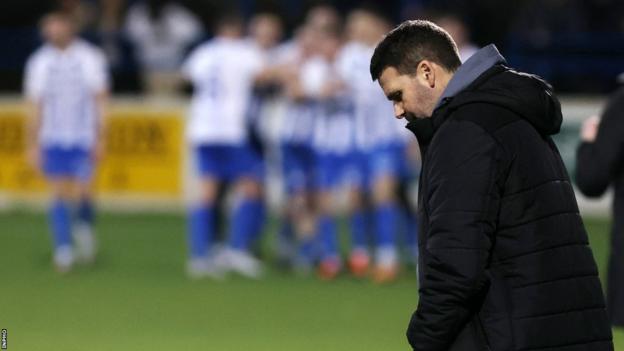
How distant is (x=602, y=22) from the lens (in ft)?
66.9

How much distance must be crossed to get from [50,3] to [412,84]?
18.2 meters

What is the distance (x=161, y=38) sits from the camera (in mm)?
21078

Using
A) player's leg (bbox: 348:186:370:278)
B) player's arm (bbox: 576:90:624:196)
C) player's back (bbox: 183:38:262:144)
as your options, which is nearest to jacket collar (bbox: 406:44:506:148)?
player's arm (bbox: 576:90:624:196)

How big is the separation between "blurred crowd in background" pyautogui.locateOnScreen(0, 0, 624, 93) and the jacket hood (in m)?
15.0

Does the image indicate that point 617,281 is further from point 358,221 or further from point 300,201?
point 300,201

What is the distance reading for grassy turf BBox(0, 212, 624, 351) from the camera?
971cm

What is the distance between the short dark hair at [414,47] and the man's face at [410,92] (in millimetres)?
26

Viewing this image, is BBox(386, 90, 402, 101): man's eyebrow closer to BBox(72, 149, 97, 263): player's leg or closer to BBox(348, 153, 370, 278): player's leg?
BBox(348, 153, 370, 278): player's leg

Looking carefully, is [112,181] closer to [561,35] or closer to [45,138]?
[45,138]

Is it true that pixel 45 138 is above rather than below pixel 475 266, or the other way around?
above

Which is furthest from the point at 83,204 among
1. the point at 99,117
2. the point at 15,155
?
the point at 15,155

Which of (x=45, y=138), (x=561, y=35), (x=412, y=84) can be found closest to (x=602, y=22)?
(x=561, y=35)

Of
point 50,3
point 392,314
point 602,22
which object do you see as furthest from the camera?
point 50,3

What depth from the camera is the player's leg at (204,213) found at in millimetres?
13484
